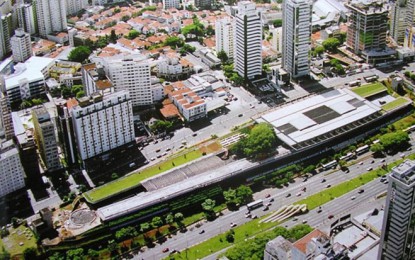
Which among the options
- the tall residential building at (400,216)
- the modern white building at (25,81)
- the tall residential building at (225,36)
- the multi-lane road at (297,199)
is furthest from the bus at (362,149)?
the modern white building at (25,81)

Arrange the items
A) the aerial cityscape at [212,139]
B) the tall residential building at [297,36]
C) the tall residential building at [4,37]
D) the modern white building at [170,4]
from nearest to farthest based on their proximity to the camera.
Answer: the aerial cityscape at [212,139]
the tall residential building at [297,36]
the tall residential building at [4,37]
the modern white building at [170,4]

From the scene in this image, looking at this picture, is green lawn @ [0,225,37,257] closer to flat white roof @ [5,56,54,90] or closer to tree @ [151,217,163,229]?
tree @ [151,217,163,229]

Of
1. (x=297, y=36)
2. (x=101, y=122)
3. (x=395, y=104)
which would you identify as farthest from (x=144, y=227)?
(x=297, y=36)

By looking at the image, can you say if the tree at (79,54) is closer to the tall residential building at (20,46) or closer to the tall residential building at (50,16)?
the tall residential building at (20,46)

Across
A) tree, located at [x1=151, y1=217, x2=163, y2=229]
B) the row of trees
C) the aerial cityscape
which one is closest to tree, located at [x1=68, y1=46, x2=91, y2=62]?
the aerial cityscape

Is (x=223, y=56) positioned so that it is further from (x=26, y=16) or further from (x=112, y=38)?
(x=26, y=16)

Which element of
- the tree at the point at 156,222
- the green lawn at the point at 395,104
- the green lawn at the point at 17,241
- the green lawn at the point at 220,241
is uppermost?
the green lawn at the point at 395,104

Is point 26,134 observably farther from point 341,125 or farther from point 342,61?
point 342,61

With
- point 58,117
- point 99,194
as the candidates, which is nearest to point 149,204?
point 99,194
